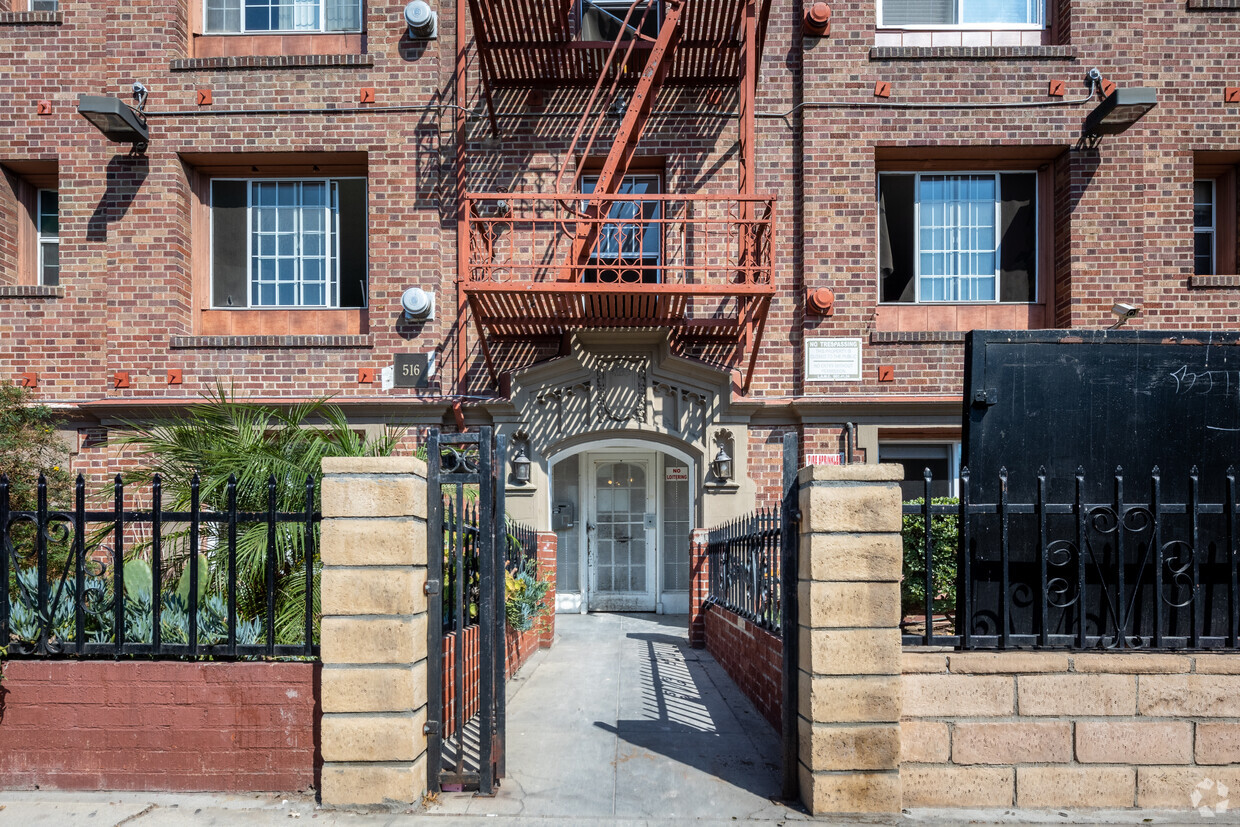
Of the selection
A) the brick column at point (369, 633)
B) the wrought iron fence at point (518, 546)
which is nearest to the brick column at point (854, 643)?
the brick column at point (369, 633)

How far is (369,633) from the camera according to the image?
4.58m

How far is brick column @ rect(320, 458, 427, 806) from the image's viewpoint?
4.57 m

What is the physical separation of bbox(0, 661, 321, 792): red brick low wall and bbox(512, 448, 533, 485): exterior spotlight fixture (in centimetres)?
611

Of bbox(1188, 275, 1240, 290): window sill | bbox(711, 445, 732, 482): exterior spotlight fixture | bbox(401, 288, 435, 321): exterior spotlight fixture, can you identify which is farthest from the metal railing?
bbox(1188, 275, 1240, 290): window sill

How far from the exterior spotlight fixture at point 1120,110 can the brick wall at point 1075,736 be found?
7.69 meters

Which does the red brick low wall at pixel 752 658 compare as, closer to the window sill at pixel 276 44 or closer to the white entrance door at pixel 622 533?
the white entrance door at pixel 622 533

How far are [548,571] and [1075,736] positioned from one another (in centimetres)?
657

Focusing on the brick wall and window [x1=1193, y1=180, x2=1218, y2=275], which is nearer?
the brick wall

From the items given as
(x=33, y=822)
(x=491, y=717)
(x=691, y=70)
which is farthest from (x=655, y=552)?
(x=33, y=822)

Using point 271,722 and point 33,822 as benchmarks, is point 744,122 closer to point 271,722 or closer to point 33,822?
point 271,722

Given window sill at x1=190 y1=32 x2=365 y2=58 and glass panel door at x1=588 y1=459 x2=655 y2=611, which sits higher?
window sill at x1=190 y1=32 x2=365 y2=58

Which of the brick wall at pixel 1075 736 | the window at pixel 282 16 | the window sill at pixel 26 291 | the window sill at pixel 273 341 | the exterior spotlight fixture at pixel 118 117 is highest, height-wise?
the window at pixel 282 16

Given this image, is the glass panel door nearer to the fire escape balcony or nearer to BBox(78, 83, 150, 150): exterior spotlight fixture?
the fire escape balcony

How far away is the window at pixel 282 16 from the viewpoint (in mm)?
11305
